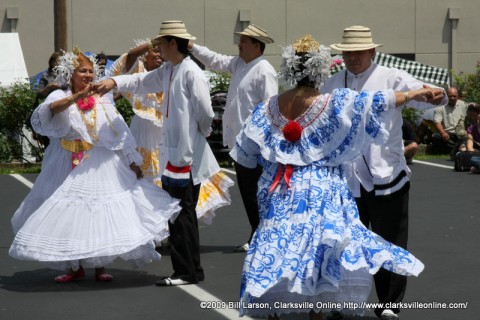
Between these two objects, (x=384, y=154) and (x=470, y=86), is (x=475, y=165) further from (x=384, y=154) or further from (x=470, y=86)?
(x=384, y=154)

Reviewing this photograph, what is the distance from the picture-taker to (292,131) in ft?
24.0

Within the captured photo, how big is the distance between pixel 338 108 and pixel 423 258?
364 centimetres

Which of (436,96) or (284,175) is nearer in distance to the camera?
(284,175)

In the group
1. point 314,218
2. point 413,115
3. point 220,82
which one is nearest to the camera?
point 314,218

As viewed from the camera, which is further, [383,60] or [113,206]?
[383,60]

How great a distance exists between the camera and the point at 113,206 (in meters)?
9.58

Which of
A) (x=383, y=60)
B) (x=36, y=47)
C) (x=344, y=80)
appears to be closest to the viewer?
(x=344, y=80)

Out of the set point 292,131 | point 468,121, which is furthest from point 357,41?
point 468,121

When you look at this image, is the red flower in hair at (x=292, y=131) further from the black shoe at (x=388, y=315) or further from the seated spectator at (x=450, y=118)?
the seated spectator at (x=450, y=118)

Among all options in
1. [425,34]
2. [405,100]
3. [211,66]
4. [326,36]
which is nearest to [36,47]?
[326,36]

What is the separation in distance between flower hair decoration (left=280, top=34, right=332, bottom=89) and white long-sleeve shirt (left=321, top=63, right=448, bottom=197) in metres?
0.75

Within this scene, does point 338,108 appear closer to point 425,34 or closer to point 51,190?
point 51,190

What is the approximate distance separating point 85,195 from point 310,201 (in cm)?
290

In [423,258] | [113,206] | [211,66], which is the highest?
[211,66]
